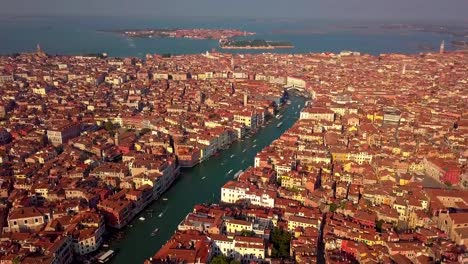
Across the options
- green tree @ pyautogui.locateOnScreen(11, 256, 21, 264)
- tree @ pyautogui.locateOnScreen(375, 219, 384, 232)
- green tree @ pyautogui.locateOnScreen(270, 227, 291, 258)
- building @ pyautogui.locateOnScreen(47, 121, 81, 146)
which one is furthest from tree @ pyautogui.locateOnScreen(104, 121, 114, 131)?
tree @ pyautogui.locateOnScreen(375, 219, 384, 232)

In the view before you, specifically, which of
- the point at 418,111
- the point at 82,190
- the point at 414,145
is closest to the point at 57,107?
the point at 82,190

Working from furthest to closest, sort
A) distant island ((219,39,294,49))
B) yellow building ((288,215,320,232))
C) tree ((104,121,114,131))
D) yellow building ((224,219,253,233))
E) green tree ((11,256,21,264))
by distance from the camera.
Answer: distant island ((219,39,294,49)) < tree ((104,121,114,131)) < yellow building ((288,215,320,232)) < yellow building ((224,219,253,233)) < green tree ((11,256,21,264))

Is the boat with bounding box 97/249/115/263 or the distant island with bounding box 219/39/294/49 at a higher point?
the distant island with bounding box 219/39/294/49

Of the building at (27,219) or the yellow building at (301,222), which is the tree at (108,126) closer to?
the building at (27,219)

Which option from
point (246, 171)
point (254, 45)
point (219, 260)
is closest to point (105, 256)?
point (219, 260)

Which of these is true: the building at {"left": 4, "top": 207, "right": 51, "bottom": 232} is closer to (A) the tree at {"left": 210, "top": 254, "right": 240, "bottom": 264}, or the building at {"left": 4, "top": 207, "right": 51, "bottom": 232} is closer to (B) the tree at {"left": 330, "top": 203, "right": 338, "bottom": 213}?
(A) the tree at {"left": 210, "top": 254, "right": 240, "bottom": 264}

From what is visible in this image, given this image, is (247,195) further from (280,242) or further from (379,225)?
(379,225)
